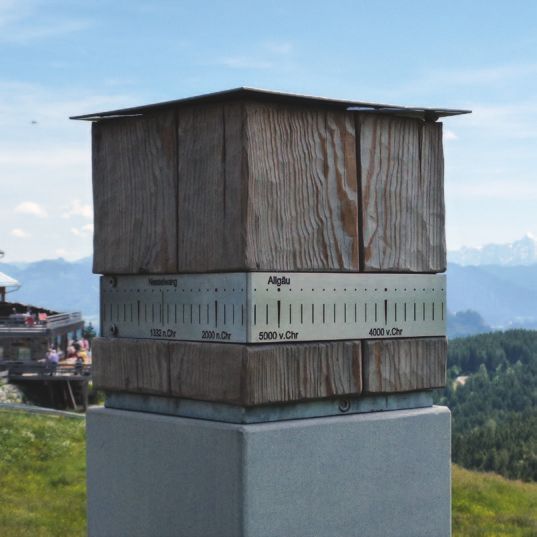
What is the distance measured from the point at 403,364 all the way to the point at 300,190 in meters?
0.97

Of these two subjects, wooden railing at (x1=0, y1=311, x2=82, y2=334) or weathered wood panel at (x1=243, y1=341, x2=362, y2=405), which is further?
wooden railing at (x1=0, y1=311, x2=82, y2=334)

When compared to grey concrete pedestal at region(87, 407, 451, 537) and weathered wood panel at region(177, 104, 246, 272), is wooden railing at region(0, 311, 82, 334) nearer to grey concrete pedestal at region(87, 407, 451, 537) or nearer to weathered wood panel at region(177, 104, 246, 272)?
grey concrete pedestal at region(87, 407, 451, 537)

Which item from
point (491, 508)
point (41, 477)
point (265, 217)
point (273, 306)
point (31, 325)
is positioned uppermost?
point (265, 217)

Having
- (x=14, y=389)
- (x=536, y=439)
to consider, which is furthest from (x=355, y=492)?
(x=536, y=439)

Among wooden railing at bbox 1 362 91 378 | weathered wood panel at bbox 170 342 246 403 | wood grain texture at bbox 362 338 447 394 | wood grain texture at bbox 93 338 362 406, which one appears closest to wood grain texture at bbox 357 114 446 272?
wood grain texture at bbox 362 338 447 394

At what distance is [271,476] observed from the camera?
11.7 ft

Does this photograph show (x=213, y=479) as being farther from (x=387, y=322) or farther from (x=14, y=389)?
(x=14, y=389)

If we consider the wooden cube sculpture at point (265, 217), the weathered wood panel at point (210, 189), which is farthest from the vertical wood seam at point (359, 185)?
the weathered wood panel at point (210, 189)

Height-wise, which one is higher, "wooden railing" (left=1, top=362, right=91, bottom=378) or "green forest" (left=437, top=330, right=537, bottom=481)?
"wooden railing" (left=1, top=362, right=91, bottom=378)

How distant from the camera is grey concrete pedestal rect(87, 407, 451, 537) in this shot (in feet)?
11.6

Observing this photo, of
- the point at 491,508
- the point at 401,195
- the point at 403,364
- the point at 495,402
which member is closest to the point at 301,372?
the point at 403,364

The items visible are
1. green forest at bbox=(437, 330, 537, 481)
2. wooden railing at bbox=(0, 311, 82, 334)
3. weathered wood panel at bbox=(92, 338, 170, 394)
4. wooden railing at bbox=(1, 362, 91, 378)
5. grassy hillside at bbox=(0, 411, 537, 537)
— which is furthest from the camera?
green forest at bbox=(437, 330, 537, 481)

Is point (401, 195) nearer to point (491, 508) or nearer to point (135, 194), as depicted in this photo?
point (135, 194)

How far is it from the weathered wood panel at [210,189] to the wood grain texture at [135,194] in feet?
0.24
